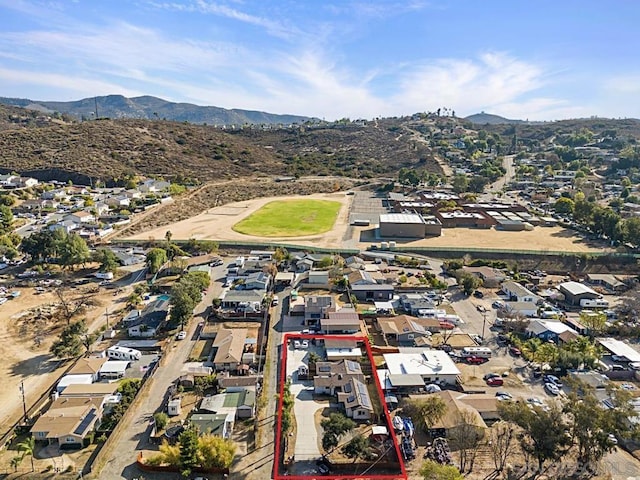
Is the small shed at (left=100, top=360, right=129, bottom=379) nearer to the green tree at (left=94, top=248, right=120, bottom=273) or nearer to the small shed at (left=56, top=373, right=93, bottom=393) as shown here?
the small shed at (left=56, top=373, right=93, bottom=393)

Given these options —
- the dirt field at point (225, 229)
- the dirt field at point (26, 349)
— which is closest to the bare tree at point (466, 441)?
the dirt field at point (26, 349)

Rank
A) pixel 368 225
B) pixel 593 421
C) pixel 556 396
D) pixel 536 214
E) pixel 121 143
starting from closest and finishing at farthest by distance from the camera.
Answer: pixel 593 421 → pixel 556 396 → pixel 368 225 → pixel 536 214 → pixel 121 143

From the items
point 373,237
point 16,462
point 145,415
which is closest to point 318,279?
point 373,237

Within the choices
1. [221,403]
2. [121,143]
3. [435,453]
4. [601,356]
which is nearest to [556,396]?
[601,356]

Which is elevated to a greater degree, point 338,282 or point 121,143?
point 121,143

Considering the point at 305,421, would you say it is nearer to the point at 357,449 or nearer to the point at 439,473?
the point at 357,449

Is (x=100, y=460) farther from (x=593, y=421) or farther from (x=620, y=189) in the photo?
(x=620, y=189)
